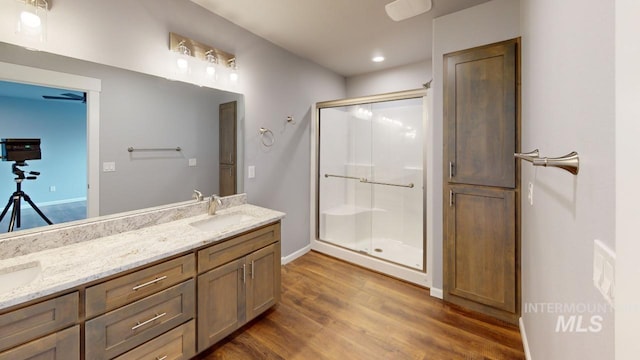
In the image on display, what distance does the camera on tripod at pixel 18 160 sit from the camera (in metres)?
1.42

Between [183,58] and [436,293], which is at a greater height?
[183,58]

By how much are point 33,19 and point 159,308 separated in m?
1.73

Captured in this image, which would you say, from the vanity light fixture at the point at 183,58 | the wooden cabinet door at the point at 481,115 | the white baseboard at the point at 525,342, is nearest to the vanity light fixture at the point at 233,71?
the vanity light fixture at the point at 183,58

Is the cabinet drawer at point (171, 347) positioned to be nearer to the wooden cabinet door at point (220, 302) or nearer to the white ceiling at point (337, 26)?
the wooden cabinet door at point (220, 302)

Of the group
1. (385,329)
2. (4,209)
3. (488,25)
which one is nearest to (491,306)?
(385,329)

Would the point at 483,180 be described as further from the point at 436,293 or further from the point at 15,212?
the point at 15,212

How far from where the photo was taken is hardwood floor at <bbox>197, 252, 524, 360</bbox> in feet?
5.87

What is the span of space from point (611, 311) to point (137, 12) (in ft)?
8.92

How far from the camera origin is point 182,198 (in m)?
2.16

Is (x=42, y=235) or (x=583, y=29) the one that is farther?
(x=42, y=235)

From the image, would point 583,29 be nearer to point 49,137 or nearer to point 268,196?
point 49,137

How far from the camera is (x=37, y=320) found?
3.52 ft

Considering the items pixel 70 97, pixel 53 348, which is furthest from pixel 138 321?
pixel 70 97

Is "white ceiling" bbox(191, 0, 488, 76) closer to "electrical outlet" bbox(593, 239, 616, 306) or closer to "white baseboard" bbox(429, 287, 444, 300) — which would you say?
"electrical outlet" bbox(593, 239, 616, 306)
